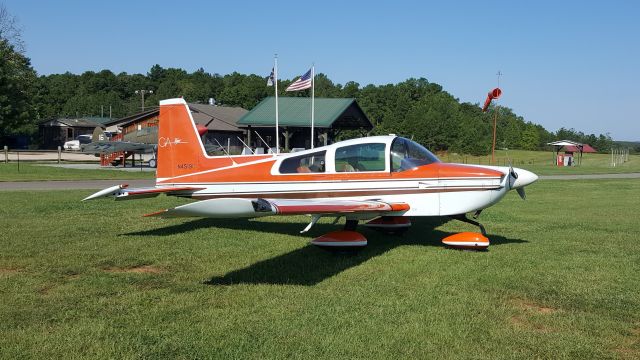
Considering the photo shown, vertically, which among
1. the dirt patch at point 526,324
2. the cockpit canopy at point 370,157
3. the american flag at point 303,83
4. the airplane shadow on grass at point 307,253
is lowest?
the dirt patch at point 526,324

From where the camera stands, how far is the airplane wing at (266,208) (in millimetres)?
5676

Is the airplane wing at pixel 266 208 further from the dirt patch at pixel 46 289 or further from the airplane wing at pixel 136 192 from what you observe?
the airplane wing at pixel 136 192

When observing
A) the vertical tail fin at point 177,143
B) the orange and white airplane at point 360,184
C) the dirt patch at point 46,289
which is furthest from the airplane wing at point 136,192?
the dirt patch at point 46,289

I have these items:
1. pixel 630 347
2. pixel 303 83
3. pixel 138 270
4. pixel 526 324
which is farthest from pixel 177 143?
pixel 303 83

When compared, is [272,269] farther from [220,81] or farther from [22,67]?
[220,81]

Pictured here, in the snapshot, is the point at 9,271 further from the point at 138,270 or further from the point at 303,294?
the point at 303,294

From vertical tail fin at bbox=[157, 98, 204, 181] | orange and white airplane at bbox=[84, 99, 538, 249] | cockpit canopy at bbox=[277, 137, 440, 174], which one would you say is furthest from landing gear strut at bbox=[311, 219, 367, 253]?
vertical tail fin at bbox=[157, 98, 204, 181]

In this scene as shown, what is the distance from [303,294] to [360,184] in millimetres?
3276

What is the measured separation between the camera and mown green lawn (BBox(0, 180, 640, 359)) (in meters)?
4.63

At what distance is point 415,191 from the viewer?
877 cm

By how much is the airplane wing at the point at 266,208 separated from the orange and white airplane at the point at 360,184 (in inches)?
1.2

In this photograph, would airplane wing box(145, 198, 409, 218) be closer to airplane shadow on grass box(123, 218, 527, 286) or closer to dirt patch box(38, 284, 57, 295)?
airplane shadow on grass box(123, 218, 527, 286)

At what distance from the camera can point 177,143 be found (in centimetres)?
1081

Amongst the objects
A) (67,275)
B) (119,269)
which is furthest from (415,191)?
→ (67,275)
